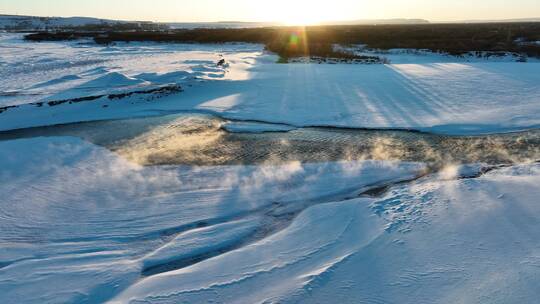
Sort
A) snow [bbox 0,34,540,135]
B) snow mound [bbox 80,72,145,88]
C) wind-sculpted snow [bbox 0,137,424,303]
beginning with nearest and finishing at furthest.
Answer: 1. wind-sculpted snow [bbox 0,137,424,303]
2. snow [bbox 0,34,540,135]
3. snow mound [bbox 80,72,145,88]

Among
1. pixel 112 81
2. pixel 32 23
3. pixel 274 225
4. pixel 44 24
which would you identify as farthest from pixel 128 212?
pixel 32 23

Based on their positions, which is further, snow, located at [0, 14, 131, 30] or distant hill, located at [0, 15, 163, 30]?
snow, located at [0, 14, 131, 30]

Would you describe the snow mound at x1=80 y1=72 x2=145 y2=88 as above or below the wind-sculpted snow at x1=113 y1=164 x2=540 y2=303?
above

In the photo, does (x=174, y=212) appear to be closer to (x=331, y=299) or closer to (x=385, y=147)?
(x=331, y=299)

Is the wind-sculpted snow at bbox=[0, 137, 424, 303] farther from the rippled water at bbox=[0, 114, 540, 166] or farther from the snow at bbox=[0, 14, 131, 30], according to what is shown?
the snow at bbox=[0, 14, 131, 30]

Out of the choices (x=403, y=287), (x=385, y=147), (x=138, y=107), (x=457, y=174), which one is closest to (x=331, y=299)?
(x=403, y=287)

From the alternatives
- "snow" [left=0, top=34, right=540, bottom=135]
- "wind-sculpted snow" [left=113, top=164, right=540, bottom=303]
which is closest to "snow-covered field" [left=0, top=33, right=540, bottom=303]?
"wind-sculpted snow" [left=113, top=164, right=540, bottom=303]
